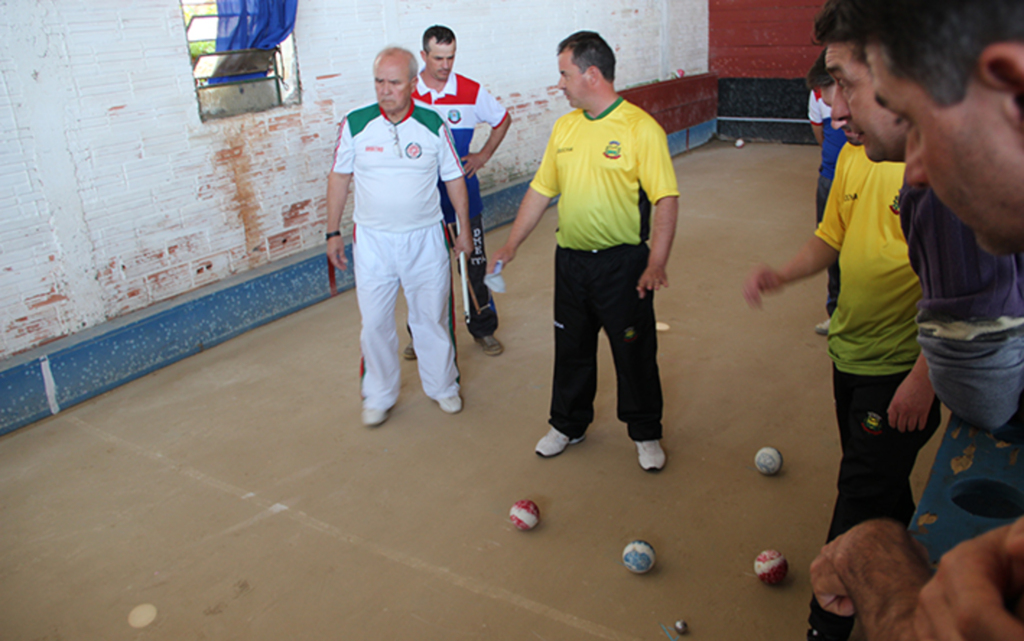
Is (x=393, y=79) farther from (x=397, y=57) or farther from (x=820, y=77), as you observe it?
(x=820, y=77)

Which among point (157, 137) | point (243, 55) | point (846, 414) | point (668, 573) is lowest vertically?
point (668, 573)

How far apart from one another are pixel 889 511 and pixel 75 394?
410 centimetres

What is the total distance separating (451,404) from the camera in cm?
387

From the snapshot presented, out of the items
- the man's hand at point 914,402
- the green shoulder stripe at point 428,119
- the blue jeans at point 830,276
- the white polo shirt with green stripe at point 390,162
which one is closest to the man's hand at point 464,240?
the white polo shirt with green stripe at point 390,162

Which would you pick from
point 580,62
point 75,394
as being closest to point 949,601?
point 580,62

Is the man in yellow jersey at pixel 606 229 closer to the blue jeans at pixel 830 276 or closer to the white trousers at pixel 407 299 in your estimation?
the white trousers at pixel 407 299

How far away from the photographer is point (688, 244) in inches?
251

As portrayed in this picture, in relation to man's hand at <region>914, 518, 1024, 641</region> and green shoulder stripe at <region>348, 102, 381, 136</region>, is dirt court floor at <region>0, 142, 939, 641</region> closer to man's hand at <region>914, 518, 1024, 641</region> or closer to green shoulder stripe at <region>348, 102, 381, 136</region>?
green shoulder stripe at <region>348, 102, 381, 136</region>

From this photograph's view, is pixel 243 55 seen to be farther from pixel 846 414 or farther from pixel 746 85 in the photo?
pixel 746 85

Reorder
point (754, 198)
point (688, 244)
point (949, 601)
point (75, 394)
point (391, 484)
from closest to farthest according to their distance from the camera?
1. point (949, 601)
2. point (391, 484)
3. point (75, 394)
4. point (688, 244)
5. point (754, 198)

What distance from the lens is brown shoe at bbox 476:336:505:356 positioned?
14.9ft

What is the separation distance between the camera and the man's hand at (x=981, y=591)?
0.69m

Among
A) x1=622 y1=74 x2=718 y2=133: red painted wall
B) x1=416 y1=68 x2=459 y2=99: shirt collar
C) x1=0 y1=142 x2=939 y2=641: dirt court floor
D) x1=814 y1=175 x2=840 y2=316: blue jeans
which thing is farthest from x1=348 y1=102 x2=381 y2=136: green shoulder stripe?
x1=622 y1=74 x2=718 y2=133: red painted wall

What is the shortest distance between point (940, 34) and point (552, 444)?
111 inches
